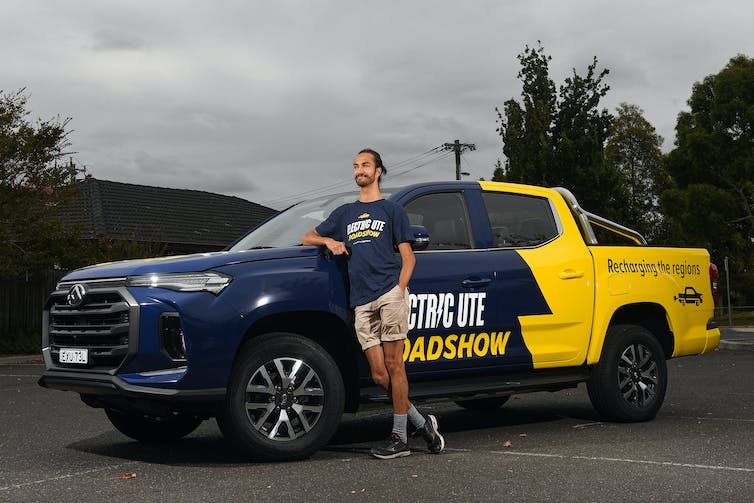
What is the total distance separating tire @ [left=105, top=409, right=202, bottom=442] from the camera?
7836 mm

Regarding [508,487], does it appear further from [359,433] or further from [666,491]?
[359,433]

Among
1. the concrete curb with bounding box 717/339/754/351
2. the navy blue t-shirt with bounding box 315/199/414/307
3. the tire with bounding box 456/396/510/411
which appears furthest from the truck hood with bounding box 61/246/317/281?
the concrete curb with bounding box 717/339/754/351

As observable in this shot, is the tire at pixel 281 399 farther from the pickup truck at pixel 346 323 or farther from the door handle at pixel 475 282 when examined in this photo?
the door handle at pixel 475 282

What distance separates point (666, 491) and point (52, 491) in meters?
3.44

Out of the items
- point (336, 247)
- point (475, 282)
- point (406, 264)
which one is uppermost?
point (336, 247)

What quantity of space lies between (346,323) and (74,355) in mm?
1809

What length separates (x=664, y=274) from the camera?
350 inches

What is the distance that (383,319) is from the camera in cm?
666

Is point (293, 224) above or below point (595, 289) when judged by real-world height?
above

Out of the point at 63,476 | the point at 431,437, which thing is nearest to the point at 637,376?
the point at 431,437

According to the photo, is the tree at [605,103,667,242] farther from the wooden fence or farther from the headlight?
the headlight

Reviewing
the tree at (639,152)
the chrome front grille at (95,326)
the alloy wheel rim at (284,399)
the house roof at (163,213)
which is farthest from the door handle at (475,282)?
the tree at (639,152)

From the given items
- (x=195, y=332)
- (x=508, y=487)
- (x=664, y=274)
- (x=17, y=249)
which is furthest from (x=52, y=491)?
(x=17, y=249)

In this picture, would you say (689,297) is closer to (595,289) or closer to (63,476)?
(595,289)
